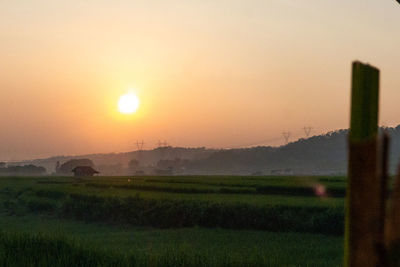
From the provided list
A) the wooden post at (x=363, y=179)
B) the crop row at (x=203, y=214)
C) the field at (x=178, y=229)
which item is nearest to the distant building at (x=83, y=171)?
the field at (x=178, y=229)

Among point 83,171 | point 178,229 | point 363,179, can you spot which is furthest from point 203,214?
point 83,171

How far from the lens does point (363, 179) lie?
59cm

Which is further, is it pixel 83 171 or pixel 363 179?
pixel 83 171

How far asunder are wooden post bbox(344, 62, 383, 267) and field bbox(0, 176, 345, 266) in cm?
588

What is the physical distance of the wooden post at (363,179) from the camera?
23.1 inches

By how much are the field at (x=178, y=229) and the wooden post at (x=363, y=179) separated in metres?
5.88

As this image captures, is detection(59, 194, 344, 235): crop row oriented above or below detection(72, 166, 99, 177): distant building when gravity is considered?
below

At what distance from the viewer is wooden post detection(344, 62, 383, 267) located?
59cm

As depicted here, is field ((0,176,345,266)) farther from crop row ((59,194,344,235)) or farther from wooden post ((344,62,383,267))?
wooden post ((344,62,383,267))

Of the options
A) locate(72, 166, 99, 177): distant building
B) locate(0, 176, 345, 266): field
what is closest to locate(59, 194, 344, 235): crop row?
locate(0, 176, 345, 266): field

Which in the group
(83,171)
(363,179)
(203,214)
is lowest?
(203,214)

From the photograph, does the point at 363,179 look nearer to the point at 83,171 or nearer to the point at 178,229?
the point at 178,229

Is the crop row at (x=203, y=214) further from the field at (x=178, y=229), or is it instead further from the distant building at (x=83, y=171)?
the distant building at (x=83, y=171)

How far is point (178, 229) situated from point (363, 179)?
56.6ft
